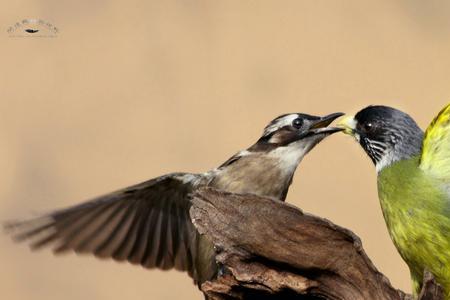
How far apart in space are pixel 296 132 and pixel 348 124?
0.48 metres

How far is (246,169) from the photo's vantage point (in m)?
5.22

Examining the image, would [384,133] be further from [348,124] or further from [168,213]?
[168,213]

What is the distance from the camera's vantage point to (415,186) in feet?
14.3

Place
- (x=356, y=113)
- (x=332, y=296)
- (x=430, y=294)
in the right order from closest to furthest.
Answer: (x=430, y=294) < (x=332, y=296) < (x=356, y=113)

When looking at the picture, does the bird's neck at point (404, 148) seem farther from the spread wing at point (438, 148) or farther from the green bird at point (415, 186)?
the spread wing at point (438, 148)

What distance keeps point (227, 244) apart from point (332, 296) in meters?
0.45

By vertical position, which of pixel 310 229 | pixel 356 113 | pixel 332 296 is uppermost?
pixel 356 113

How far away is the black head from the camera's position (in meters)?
5.33

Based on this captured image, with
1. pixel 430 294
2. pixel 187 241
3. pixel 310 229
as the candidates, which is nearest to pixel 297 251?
pixel 310 229

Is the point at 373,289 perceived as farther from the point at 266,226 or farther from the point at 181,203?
the point at 181,203

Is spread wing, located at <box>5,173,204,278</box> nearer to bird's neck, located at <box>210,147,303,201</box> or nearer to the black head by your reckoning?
bird's neck, located at <box>210,147,303,201</box>
